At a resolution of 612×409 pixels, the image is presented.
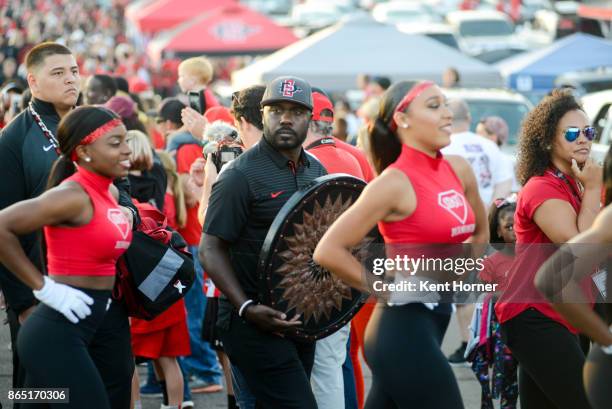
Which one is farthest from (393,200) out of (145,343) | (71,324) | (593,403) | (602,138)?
(602,138)

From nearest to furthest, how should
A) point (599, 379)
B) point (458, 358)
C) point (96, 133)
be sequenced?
point (599, 379), point (96, 133), point (458, 358)

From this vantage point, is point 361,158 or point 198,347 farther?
point 198,347

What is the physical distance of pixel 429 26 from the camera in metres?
28.6

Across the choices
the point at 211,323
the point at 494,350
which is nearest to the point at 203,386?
the point at 211,323

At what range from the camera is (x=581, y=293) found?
4.61 meters

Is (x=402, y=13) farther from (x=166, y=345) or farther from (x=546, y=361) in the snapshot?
(x=546, y=361)

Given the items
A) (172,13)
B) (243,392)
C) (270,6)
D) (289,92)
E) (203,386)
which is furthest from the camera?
(270,6)

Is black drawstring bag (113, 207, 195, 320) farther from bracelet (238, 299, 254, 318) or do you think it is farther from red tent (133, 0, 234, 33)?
red tent (133, 0, 234, 33)

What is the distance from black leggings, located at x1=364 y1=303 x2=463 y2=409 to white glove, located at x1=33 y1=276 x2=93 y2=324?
1.22 meters

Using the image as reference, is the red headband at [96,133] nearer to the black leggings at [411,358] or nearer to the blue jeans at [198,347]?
the black leggings at [411,358]

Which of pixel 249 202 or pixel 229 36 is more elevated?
pixel 249 202

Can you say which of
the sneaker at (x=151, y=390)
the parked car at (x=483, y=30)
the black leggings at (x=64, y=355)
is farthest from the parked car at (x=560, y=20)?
the black leggings at (x=64, y=355)

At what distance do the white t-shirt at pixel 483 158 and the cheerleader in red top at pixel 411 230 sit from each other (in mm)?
5082

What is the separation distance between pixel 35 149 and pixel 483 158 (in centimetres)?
506
